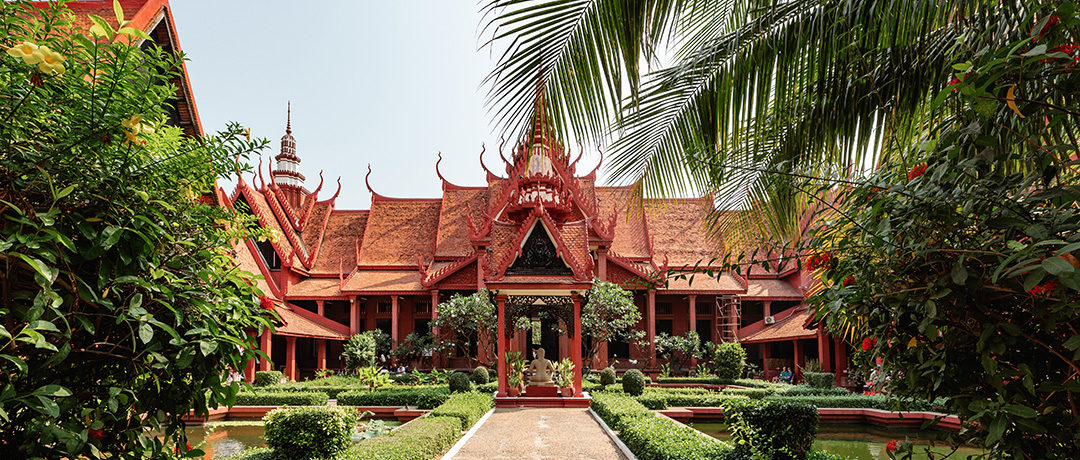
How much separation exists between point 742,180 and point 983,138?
2529mm

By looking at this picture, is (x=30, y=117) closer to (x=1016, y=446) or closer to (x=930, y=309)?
(x=930, y=309)

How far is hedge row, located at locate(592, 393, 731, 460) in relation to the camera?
5.66m

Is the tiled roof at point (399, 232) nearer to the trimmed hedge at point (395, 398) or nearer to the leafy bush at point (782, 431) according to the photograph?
the trimmed hedge at point (395, 398)

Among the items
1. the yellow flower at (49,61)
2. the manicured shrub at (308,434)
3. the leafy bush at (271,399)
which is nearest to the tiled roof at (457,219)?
the leafy bush at (271,399)

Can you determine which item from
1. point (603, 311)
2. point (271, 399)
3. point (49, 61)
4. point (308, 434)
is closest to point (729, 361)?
point (603, 311)

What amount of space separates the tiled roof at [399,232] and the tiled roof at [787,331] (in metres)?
12.2

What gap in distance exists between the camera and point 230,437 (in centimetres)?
1041

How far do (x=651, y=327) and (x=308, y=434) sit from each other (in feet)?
54.8

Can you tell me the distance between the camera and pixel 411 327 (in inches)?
898

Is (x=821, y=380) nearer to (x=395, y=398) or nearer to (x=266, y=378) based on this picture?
(x=395, y=398)

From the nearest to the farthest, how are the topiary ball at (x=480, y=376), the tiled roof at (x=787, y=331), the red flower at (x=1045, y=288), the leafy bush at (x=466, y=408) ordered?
→ the red flower at (x=1045, y=288), the leafy bush at (x=466, y=408), the topiary ball at (x=480, y=376), the tiled roof at (x=787, y=331)

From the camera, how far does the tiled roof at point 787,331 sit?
17531 millimetres

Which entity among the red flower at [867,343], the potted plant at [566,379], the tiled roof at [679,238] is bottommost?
the potted plant at [566,379]

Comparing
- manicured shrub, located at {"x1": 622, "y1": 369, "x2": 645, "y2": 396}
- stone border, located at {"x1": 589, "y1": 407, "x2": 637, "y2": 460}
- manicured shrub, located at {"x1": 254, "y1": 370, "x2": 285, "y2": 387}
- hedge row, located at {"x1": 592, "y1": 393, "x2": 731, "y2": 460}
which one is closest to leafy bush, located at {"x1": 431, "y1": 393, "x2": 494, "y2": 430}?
stone border, located at {"x1": 589, "y1": 407, "x2": 637, "y2": 460}
